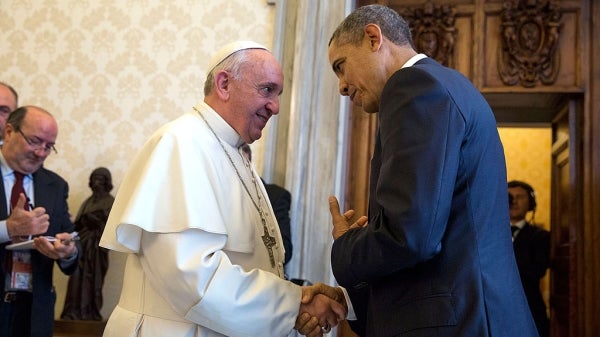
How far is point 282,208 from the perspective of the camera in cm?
399

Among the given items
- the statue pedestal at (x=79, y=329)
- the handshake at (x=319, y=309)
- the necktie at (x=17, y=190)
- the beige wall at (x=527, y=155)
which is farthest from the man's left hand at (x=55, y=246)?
the beige wall at (x=527, y=155)

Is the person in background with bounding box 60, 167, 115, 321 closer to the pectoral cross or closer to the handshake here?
the pectoral cross

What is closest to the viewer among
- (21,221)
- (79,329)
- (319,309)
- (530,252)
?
(319,309)

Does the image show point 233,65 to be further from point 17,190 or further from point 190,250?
point 17,190

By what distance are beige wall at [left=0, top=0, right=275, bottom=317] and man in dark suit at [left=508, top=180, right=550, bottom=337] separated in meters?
2.52

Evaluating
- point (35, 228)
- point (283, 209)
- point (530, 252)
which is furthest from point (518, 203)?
point (35, 228)

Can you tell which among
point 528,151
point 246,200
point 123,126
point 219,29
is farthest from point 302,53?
point 528,151

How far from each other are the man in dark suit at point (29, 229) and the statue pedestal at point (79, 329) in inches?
31.1

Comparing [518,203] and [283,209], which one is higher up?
[518,203]

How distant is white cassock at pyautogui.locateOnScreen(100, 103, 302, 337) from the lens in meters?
1.90

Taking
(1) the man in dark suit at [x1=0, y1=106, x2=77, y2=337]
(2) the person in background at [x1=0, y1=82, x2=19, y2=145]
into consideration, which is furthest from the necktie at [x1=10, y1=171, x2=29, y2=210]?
(2) the person in background at [x1=0, y1=82, x2=19, y2=145]

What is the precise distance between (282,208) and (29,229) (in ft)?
4.92

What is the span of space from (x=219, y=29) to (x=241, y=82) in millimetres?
2410

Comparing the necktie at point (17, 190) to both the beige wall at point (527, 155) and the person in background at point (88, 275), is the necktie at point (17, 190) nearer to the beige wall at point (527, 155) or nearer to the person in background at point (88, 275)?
the person in background at point (88, 275)
